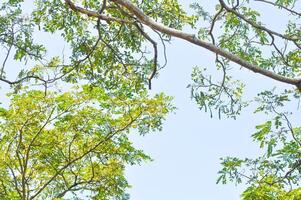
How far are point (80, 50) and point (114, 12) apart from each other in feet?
2.98

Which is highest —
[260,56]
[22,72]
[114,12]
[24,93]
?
[24,93]

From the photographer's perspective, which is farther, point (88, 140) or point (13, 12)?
point (88, 140)

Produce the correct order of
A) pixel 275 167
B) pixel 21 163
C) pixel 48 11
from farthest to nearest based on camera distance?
pixel 21 163
pixel 48 11
pixel 275 167

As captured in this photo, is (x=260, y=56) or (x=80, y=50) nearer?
(x=80, y=50)

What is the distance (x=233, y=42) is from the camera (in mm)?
9672

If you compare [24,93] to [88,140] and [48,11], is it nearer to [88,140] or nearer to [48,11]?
[88,140]

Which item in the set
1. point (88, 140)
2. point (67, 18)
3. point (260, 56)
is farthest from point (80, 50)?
point (88, 140)

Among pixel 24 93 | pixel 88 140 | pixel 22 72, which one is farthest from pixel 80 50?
pixel 88 140

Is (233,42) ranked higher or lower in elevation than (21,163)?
lower

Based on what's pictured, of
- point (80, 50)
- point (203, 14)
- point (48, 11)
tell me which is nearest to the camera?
point (80, 50)

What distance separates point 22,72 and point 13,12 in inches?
102

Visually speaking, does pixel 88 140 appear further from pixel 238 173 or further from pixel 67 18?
pixel 238 173

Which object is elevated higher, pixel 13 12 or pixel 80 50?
pixel 13 12

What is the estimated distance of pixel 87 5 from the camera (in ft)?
32.1
